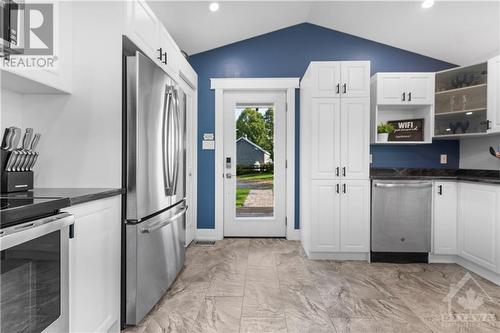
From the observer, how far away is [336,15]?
3629 millimetres

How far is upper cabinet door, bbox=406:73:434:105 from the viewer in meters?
3.37

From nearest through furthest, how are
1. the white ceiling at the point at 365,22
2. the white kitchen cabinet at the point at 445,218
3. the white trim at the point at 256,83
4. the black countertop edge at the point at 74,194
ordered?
the black countertop edge at the point at 74,194 → the white ceiling at the point at 365,22 → the white kitchen cabinet at the point at 445,218 → the white trim at the point at 256,83

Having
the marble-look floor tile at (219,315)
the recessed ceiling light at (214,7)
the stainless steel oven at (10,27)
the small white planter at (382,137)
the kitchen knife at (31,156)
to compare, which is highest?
the recessed ceiling light at (214,7)

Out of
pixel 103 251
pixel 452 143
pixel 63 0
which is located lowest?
pixel 103 251

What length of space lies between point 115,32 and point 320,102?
215 cm

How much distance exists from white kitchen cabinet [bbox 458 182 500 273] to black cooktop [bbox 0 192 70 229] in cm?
336

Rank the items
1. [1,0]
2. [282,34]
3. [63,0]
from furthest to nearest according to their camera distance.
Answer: [282,34]
[63,0]
[1,0]

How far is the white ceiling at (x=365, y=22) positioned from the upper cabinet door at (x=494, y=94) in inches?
18.1

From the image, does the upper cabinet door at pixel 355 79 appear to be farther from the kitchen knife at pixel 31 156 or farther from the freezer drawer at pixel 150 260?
the kitchen knife at pixel 31 156

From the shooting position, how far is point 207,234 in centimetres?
402

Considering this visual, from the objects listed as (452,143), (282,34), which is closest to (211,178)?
(282,34)

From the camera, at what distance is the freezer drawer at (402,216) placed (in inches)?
124

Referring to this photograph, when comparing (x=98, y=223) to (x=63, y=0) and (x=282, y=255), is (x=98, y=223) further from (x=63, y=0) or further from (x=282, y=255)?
(x=282, y=255)

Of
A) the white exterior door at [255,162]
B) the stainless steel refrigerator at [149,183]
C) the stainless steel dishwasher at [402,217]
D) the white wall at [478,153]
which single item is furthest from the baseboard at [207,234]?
the white wall at [478,153]
